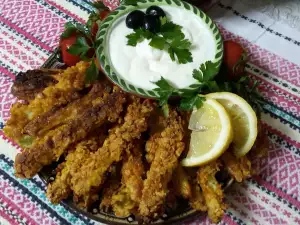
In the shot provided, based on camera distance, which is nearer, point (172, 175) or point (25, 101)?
point (172, 175)

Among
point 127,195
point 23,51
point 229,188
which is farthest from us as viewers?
point 23,51

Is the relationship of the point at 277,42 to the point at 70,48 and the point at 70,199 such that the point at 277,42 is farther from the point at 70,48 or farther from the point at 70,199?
the point at 70,199

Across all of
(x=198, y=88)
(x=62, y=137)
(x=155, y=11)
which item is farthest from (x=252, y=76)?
(x=62, y=137)

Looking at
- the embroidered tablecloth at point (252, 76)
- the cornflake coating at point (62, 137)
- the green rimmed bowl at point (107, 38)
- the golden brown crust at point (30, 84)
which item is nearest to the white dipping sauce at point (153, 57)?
the green rimmed bowl at point (107, 38)

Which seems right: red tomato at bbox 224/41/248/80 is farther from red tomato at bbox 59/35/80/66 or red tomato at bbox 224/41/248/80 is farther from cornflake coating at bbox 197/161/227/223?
Answer: red tomato at bbox 59/35/80/66

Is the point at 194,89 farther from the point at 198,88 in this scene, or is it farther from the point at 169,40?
the point at 169,40

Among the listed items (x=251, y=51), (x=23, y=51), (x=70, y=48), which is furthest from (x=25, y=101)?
(x=251, y=51)

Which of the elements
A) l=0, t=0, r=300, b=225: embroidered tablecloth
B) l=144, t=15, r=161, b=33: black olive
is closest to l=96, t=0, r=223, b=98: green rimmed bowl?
l=144, t=15, r=161, b=33: black olive
